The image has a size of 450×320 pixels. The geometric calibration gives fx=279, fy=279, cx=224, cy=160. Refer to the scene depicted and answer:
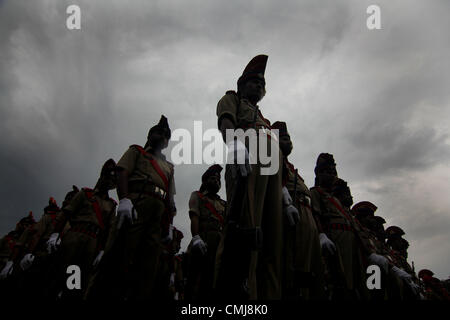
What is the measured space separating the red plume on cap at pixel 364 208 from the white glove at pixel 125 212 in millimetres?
7875

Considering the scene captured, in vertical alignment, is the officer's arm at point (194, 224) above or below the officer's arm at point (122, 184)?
below

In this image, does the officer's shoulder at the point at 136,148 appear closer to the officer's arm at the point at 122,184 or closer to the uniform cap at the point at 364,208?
the officer's arm at the point at 122,184

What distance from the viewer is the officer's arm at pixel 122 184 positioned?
4000 millimetres

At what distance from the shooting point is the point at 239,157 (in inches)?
104

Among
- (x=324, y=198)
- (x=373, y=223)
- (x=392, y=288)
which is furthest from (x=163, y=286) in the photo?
(x=373, y=223)

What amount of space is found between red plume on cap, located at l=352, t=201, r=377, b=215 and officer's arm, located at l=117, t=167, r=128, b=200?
7869 mm

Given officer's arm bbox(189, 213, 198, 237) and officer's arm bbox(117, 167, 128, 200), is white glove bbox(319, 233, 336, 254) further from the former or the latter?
officer's arm bbox(117, 167, 128, 200)

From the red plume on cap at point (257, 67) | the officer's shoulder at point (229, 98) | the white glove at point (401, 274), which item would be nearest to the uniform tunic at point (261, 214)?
the officer's shoulder at point (229, 98)

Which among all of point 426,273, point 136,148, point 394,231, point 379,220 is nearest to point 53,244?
point 136,148

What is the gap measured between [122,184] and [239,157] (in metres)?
2.20

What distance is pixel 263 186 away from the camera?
292cm

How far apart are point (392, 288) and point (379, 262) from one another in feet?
Answer: 6.87

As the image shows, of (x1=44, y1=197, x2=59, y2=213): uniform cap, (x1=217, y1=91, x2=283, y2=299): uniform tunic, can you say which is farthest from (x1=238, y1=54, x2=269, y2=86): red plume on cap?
(x1=44, y1=197, x2=59, y2=213): uniform cap

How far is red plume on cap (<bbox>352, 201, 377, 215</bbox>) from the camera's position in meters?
9.30
